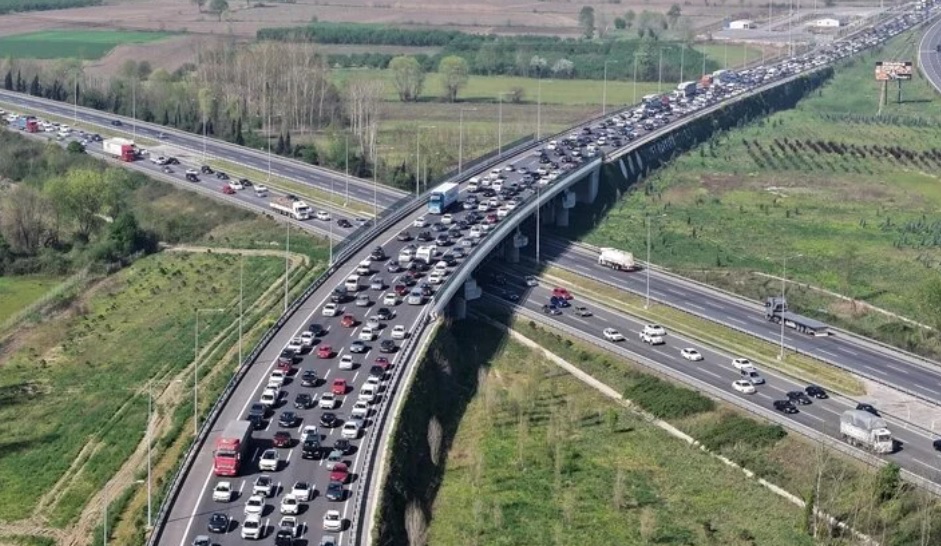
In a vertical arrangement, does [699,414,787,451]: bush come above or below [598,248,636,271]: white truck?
below

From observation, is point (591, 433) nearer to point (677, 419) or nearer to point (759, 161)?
point (677, 419)

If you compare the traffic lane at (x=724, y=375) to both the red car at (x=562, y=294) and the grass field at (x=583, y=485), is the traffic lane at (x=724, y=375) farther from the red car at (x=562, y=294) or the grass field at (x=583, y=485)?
the grass field at (x=583, y=485)

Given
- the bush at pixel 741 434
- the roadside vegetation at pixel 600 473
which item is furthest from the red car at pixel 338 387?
the bush at pixel 741 434

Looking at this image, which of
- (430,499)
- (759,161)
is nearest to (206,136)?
(759,161)

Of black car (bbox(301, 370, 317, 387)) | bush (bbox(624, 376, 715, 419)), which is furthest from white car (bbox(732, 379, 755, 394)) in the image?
black car (bbox(301, 370, 317, 387))

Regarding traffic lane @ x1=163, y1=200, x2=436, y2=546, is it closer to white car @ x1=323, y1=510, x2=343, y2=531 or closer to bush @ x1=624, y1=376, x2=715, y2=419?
white car @ x1=323, y1=510, x2=343, y2=531

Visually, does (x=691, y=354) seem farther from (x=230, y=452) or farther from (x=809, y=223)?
(x=809, y=223)
